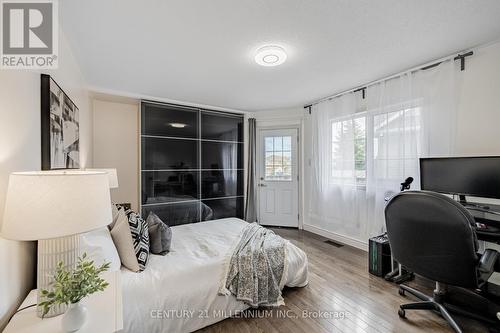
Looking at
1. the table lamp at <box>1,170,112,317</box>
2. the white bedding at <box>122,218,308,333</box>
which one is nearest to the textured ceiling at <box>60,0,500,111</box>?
the table lamp at <box>1,170,112,317</box>

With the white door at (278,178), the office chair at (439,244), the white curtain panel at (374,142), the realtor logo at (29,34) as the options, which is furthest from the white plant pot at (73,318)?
the white door at (278,178)

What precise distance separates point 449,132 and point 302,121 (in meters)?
2.39

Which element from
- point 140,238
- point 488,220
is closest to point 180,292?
point 140,238

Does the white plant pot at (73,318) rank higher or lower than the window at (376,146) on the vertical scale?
lower

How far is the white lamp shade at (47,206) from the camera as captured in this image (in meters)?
0.81

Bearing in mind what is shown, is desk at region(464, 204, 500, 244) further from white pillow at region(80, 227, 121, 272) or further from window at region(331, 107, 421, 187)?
white pillow at region(80, 227, 121, 272)

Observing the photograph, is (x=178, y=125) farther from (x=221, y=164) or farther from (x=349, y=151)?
(x=349, y=151)

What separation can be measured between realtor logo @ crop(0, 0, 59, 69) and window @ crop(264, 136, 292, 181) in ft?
11.9

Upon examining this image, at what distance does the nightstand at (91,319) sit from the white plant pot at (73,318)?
0.03 meters

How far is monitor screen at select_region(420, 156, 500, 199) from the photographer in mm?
1921

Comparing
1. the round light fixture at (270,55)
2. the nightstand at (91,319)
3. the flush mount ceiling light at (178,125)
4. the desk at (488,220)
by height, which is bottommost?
the nightstand at (91,319)

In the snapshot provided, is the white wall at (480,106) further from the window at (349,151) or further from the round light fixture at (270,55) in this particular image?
the round light fixture at (270,55)

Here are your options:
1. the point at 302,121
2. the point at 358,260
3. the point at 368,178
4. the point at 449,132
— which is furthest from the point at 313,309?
the point at 302,121

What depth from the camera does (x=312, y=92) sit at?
3.52 m
